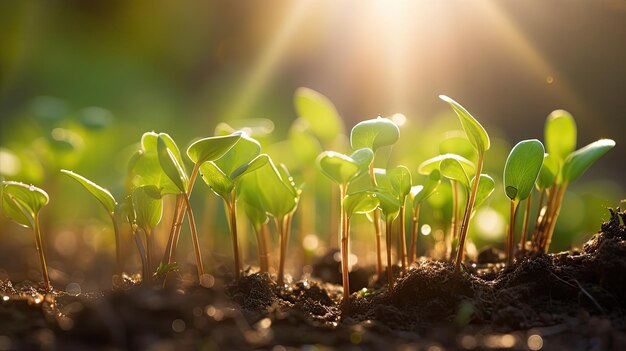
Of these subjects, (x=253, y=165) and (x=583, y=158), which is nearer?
(x=253, y=165)

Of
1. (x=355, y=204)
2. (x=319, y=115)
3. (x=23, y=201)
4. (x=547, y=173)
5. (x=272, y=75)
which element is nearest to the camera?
(x=355, y=204)

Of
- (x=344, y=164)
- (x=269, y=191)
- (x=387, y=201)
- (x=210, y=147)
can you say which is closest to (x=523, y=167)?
(x=387, y=201)

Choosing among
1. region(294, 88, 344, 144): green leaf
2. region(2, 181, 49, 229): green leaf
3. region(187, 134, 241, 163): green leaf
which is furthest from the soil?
region(294, 88, 344, 144): green leaf

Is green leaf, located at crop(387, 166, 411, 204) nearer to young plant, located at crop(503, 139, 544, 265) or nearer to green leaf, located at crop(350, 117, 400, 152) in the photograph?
green leaf, located at crop(350, 117, 400, 152)

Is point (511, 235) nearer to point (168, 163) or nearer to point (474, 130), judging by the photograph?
point (474, 130)

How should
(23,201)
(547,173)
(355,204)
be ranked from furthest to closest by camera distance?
(547,173)
(23,201)
(355,204)

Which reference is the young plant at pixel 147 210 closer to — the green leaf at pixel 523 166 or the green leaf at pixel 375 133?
the green leaf at pixel 375 133

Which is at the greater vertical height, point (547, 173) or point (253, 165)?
point (253, 165)
